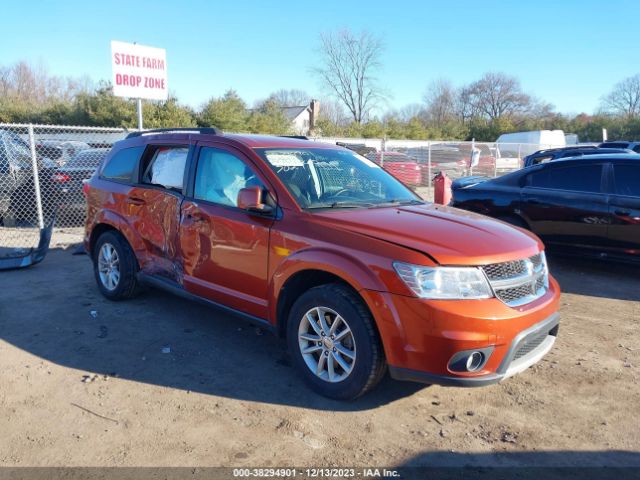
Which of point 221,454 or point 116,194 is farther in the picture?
point 116,194

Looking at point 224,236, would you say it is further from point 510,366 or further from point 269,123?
point 269,123

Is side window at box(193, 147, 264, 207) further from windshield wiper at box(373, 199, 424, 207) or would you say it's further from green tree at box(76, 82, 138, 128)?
green tree at box(76, 82, 138, 128)

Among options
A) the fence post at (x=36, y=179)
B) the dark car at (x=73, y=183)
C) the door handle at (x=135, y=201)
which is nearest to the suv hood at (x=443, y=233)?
the door handle at (x=135, y=201)

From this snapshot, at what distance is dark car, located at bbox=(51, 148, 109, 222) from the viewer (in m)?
9.56

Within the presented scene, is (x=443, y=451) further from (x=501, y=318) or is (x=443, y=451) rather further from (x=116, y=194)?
(x=116, y=194)

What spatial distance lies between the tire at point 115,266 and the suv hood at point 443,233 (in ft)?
8.47

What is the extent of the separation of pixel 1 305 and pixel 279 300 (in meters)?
3.54

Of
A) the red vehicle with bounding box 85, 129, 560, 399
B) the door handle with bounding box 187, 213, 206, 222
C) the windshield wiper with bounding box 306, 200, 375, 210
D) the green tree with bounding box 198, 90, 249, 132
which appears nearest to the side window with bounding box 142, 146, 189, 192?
the red vehicle with bounding box 85, 129, 560, 399

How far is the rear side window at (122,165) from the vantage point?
5.36 meters

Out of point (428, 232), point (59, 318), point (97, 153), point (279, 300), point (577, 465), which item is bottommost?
point (577, 465)

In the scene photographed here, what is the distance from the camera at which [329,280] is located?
3.62 meters

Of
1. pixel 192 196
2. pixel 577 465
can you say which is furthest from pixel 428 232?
pixel 192 196

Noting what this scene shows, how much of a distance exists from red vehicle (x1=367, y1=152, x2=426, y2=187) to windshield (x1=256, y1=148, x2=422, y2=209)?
12.6 m

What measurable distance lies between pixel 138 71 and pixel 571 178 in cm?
962
